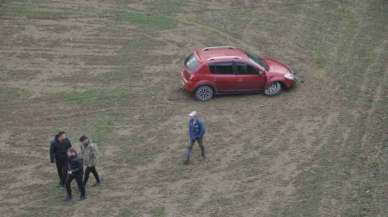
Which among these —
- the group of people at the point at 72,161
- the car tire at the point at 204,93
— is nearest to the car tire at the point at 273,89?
the car tire at the point at 204,93

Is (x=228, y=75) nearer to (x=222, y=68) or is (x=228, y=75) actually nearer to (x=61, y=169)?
(x=222, y=68)

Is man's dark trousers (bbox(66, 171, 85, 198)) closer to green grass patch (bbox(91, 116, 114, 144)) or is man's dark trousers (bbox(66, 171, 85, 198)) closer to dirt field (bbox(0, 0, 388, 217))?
dirt field (bbox(0, 0, 388, 217))

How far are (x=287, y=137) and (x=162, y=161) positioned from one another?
3956 mm

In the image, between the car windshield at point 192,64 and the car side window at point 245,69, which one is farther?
the car side window at point 245,69

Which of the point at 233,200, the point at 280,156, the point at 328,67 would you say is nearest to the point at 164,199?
the point at 233,200

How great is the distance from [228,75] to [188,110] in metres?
1.91

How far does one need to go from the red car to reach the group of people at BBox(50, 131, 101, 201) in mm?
5962

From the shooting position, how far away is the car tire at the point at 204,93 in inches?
810

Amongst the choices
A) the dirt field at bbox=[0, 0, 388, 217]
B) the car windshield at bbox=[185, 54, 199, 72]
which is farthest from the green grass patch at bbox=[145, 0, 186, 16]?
the car windshield at bbox=[185, 54, 199, 72]

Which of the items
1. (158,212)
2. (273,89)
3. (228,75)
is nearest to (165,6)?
(228,75)

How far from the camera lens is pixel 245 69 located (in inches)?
820

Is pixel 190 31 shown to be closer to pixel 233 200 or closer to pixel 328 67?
pixel 328 67

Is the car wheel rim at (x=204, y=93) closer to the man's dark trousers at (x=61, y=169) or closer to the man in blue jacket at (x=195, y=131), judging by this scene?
the man in blue jacket at (x=195, y=131)

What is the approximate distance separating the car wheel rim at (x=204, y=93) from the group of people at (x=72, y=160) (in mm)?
5836
